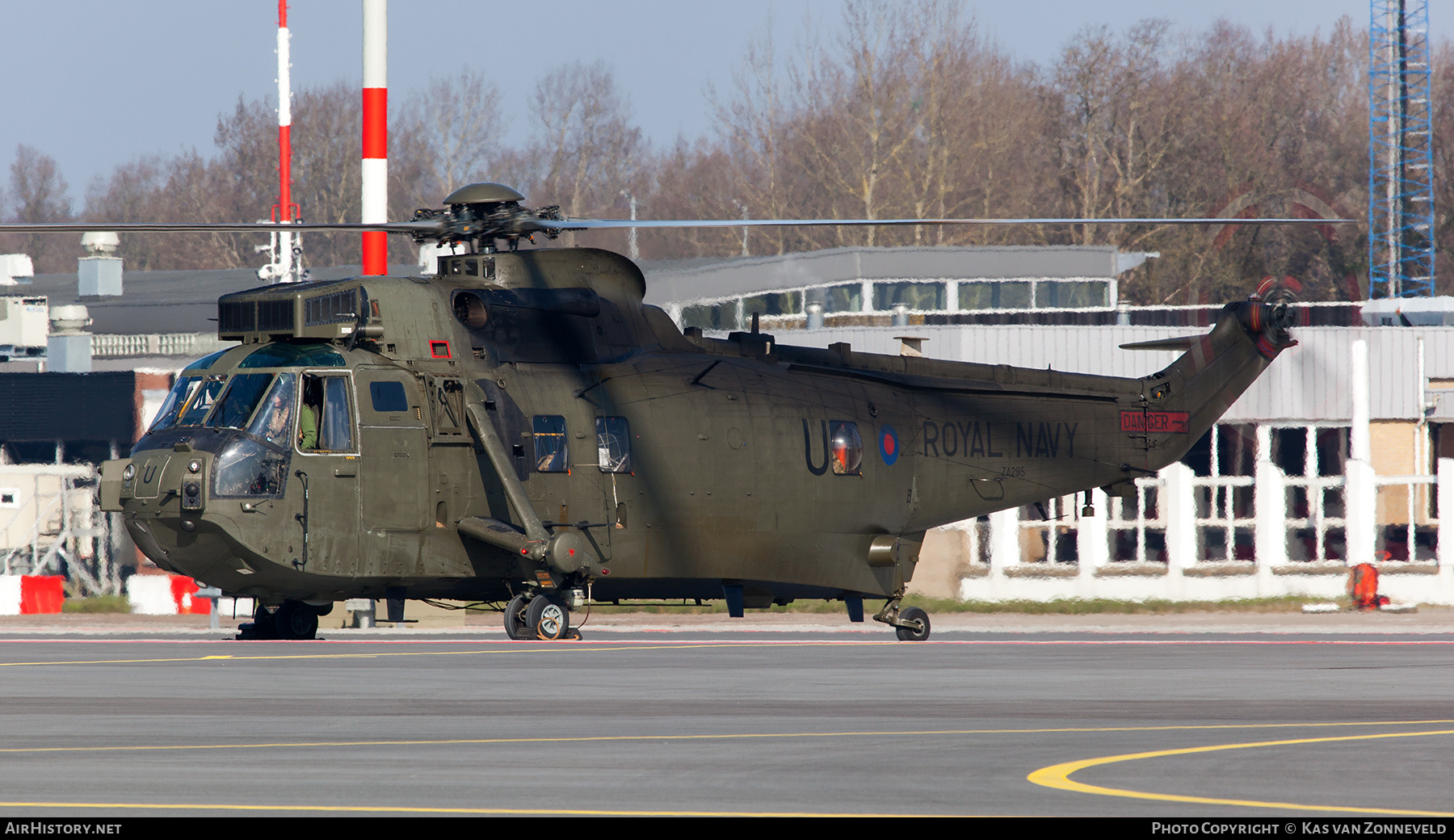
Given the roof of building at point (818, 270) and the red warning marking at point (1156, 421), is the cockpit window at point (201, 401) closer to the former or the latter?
the red warning marking at point (1156, 421)

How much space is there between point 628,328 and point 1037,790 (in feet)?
35.2

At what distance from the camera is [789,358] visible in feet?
66.2

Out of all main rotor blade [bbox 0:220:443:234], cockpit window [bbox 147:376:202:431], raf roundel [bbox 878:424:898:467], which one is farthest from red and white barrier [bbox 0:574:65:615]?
raf roundel [bbox 878:424:898:467]

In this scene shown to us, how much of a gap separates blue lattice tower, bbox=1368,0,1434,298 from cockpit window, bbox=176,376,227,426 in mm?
44287

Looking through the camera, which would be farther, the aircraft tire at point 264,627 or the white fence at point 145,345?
the white fence at point 145,345

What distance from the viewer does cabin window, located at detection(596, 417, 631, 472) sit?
1827 centimetres

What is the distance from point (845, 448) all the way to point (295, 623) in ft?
21.6

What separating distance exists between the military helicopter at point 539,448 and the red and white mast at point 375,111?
726 cm

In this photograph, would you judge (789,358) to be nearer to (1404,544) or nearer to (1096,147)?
(1404,544)

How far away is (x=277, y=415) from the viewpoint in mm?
16672

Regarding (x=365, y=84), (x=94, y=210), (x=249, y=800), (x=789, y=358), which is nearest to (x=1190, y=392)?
(x=789, y=358)

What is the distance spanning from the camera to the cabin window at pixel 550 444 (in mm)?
17891

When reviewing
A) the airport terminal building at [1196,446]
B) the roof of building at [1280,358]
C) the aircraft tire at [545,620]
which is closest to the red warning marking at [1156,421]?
the airport terminal building at [1196,446]

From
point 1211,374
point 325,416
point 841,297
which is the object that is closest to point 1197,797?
point 325,416
